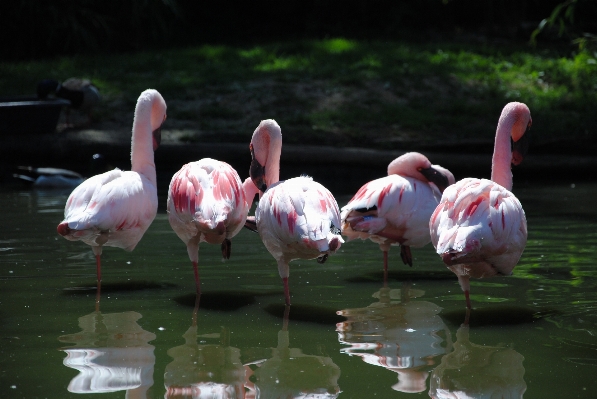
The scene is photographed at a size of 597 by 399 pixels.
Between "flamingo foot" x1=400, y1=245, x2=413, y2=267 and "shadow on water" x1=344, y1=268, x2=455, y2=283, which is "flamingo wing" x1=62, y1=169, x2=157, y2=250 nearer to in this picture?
"shadow on water" x1=344, y1=268, x2=455, y2=283

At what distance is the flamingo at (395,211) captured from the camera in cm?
542

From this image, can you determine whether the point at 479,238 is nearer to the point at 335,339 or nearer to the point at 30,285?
the point at 335,339

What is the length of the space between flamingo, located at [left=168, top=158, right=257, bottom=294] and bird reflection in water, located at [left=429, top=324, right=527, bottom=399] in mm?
1596

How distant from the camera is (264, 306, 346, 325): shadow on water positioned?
173 inches

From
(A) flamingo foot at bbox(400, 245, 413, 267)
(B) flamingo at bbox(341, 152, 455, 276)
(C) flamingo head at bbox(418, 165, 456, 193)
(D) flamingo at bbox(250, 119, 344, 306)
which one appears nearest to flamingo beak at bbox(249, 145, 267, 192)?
(D) flamingo at bbox(250, 119, 344, 306)

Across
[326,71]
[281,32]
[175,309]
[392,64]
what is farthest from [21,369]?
[281,32]

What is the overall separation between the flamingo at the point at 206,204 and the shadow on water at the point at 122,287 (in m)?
0.39

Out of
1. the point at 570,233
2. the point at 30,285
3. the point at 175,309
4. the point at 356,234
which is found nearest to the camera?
the point at 175,309

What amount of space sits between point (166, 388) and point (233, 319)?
3.89 ft

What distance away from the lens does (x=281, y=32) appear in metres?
18.9

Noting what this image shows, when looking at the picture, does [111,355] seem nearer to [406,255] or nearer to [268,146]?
[268,146]

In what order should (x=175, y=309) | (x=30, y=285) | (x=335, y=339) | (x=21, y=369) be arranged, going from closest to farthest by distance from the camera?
(x=21, y=369), (x=335, y=339), (x=175, y=309), (x=30, y=285)

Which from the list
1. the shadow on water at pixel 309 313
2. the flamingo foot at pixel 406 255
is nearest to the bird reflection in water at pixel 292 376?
the shadow on water at pixel 309 313

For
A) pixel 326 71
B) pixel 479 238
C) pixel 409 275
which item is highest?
pixel 326 71
